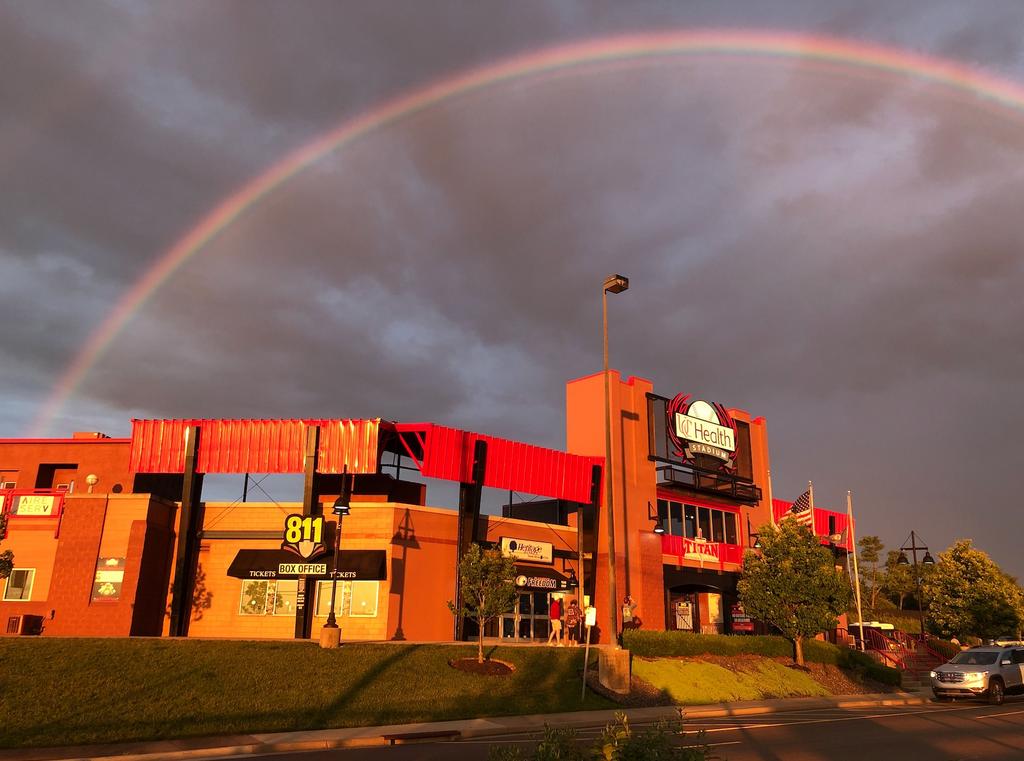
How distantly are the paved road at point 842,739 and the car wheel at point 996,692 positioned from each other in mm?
1800

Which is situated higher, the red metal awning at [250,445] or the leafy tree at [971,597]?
the red metal awning at [250,445]

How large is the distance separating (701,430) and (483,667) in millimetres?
25653

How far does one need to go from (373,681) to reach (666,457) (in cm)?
2631

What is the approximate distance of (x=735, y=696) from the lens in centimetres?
2923

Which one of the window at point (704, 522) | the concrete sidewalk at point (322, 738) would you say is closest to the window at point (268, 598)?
the concrete sidewalk at point (322, 738)

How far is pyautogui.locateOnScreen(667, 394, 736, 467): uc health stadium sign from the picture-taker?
153ft

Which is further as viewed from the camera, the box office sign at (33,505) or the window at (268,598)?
the window at (268,598)

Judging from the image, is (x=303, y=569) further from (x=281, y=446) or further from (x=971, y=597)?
(x=971, y=597)

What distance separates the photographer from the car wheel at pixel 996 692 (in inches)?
1068

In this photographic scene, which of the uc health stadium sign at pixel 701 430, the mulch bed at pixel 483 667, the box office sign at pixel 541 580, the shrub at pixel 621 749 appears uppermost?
the uc health stadium sign at pixel 701 430

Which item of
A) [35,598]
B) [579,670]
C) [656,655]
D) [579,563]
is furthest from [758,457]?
[35,598]

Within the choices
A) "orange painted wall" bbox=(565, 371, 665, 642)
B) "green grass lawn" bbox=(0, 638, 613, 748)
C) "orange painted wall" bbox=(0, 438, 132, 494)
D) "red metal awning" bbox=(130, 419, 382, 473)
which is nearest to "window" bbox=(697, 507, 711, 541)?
"orange painted wall" bbox=(565, 371, 665, 642)

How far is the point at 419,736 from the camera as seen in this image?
18.4 metres

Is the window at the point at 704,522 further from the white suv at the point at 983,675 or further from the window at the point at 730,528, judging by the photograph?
the white suv at the point at 983,675
